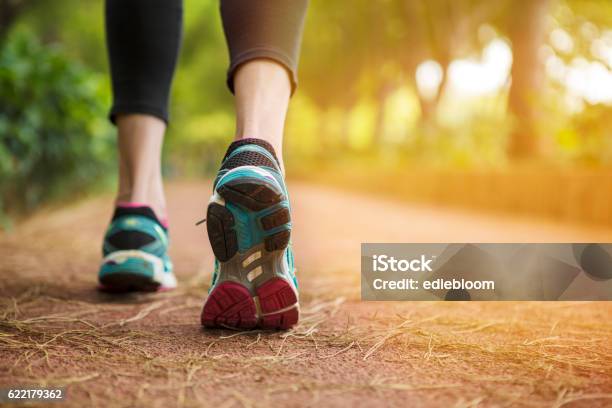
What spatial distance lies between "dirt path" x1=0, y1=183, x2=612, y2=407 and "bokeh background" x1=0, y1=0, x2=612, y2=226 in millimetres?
1606

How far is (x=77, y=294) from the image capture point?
1435 mm

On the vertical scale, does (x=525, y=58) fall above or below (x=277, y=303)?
above

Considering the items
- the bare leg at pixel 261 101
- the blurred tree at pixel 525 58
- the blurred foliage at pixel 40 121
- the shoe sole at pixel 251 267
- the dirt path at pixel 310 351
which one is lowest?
the dirt path at pixel 310 351

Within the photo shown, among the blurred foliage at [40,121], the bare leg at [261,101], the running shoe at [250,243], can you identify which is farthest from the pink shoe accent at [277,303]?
the blurred foliage at [40,121]

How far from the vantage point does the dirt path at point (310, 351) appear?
2.42 feet

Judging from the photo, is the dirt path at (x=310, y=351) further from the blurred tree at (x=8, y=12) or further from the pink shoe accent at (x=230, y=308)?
the blurred tree at (x=8, y=12)

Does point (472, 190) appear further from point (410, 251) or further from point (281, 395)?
point (281, 395)

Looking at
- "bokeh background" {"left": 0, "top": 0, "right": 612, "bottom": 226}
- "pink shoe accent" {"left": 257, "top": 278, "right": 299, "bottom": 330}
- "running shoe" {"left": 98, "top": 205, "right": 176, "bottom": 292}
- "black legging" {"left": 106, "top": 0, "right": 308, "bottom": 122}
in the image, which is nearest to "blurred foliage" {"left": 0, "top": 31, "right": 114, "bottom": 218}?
"bokeh background" {"left": 0, "top": 0, "right": 612, "bottom": 226}

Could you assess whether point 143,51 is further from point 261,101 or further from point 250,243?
point 250,243

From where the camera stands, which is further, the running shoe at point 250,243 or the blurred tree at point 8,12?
the blurred tree at point 8,12

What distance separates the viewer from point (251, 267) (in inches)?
40.2

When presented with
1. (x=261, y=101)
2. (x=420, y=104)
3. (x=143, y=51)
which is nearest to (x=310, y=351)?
(x=261, y=101)

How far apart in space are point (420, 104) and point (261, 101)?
10.1m

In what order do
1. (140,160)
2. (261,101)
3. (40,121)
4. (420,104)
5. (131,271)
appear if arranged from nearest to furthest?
1. (261,101)
2. (131,271)
3. (140,160)
4. (40,121)
5. (420,104)
